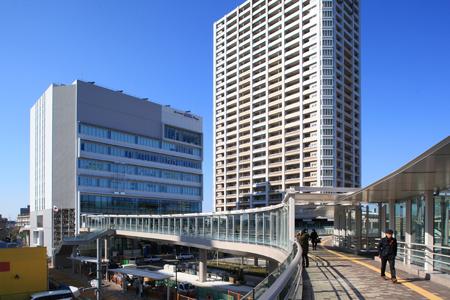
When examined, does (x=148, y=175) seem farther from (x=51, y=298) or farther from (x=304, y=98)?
(x=51, y=298)

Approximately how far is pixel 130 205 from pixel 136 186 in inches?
135

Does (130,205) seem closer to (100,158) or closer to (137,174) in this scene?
(137,174)

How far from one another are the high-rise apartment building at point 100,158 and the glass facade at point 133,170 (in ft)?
0.52

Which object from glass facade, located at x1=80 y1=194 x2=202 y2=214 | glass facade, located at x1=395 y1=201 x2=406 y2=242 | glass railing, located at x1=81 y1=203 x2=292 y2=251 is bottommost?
glass facade, located at x1=80 y1=194 x2=202 y2=214

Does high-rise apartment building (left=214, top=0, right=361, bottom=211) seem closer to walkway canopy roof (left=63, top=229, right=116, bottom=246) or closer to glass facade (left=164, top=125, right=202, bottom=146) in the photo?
glass facade (left=164, top=125, right=202, bottom=146)

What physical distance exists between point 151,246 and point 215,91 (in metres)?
56.8

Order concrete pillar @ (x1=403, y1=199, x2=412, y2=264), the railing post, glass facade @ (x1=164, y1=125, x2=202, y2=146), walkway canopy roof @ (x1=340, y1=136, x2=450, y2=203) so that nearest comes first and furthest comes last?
walkway canopy roof @ (x1=340, y1=136, x2=450, y2=203)
concrete pillar @ (x1=403, y1=199, x2=412, y2=264)
the railing post
glass facade @ (x1=164, y1=125, x2=202, y2=146)

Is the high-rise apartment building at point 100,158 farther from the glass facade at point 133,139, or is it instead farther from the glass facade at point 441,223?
the glass facade at point 441,223

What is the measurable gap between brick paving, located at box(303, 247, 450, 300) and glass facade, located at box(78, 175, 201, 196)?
60526 mm

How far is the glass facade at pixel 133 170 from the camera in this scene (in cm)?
6972

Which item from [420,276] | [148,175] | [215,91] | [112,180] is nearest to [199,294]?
[420,276]

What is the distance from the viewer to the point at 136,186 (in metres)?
77.2

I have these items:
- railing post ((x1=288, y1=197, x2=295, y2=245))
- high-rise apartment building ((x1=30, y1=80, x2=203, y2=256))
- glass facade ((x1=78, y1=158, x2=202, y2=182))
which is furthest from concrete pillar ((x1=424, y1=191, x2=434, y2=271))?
glass facade ((x1=78, y1=158, x2=202, y2=182))

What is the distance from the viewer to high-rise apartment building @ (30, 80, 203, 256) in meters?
68.9
